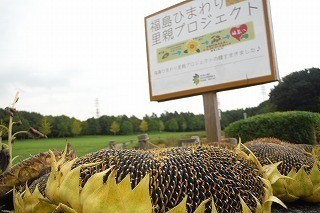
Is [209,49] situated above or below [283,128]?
above

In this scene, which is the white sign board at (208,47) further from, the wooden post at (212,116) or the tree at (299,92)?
the tree at (299,92)

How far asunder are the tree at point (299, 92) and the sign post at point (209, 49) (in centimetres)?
1795

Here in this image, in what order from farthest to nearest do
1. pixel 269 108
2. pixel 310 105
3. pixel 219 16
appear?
1. pixel 269 108
2. pixel 310 105
3. pixel 219 16

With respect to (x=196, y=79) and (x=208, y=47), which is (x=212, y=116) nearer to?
(x=196, y=79)

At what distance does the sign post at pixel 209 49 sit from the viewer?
4.45 metres

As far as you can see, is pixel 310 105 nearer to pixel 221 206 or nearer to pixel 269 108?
pixel 269 108

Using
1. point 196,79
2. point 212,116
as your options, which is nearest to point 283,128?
point 212,116

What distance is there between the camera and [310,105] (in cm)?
2122

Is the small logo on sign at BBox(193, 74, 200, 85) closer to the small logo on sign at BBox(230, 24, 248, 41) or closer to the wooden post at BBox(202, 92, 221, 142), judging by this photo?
the wooden post at BBox(202, 92, 221, 142)

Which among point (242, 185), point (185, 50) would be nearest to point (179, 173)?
point (242, 185)

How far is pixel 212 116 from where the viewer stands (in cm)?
480

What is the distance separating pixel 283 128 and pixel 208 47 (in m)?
3.28

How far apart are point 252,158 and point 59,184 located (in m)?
0.83

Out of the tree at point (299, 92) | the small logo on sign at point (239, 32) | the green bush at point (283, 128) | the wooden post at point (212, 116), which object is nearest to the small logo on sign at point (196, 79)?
the wooden post at point (212, 116)
